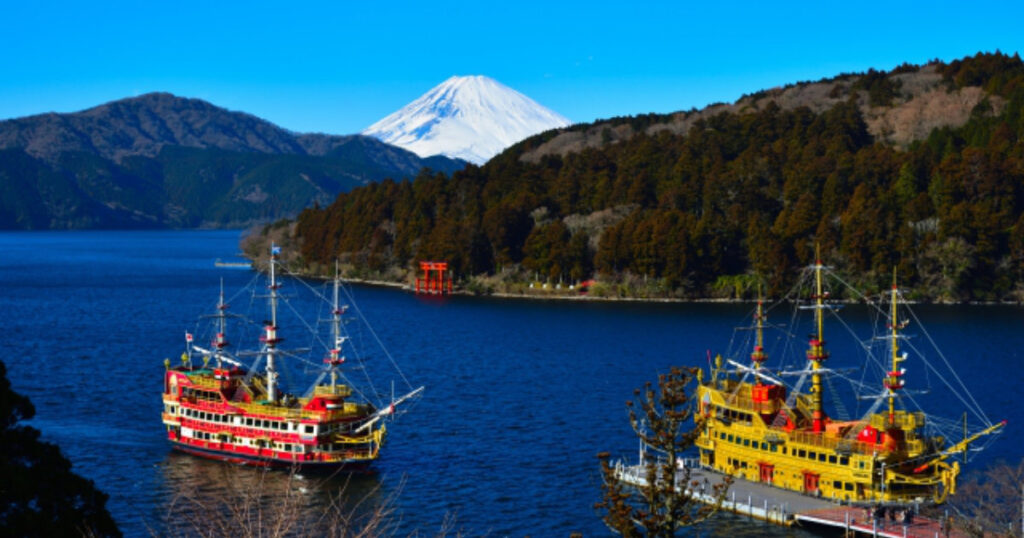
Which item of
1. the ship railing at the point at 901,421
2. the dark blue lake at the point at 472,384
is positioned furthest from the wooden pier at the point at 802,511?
the ship railing at the point at 901,421

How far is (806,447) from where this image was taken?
36000 millimetres

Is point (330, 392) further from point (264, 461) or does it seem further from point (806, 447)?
point (806, 447)

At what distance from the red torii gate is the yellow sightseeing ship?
6973 cm

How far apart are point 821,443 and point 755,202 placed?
72.7m

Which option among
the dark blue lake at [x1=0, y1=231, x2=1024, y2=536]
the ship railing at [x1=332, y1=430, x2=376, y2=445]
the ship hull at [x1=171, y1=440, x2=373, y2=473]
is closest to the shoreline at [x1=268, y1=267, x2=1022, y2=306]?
the dark blue lake at [x1=0, y1=231, x2=1024, y2=536]

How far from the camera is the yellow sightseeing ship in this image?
33.8 meters

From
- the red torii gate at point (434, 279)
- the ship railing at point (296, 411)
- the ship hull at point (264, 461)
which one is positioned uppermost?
the red torii gate at point (434, 279)

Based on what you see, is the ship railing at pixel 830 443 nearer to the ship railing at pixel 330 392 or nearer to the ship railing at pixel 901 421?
the ship railing at pixel 901 421

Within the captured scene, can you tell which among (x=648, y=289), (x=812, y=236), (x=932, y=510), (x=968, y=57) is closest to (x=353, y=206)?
(x=648, y=289)

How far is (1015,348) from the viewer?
213 feet

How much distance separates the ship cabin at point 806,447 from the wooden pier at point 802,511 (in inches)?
21.8

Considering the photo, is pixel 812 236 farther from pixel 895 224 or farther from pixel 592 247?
pixel 592 247

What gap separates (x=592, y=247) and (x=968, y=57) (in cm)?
5578

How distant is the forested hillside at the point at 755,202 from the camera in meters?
94.8
